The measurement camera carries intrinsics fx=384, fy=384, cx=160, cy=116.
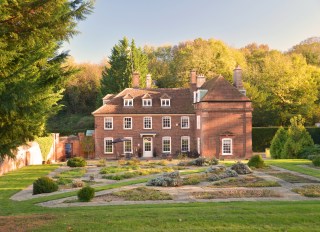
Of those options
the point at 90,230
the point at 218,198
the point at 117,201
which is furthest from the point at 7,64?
the point at 218,198

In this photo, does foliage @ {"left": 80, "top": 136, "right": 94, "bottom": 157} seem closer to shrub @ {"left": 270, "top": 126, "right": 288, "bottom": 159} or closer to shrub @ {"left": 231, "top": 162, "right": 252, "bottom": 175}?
shrub @ {"left": 270, "top": 126, "right": 288, "bottom": 159}

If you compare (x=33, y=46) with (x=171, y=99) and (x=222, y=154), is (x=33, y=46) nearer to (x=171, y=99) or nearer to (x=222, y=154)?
(x=222, y=154)

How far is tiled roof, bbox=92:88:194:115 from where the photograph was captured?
143ft

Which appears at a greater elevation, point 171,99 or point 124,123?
point 171,99

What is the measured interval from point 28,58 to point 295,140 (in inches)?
1309

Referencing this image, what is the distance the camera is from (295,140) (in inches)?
1491

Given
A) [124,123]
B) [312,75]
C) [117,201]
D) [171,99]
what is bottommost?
[117,201]

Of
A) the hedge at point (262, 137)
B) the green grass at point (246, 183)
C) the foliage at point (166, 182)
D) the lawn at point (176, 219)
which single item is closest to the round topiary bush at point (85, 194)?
the lawn at point (176, 219)

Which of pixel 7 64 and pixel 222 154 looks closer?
pixel 7 64

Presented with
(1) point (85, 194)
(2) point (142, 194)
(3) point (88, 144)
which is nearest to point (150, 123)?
(3) point (88, 144)

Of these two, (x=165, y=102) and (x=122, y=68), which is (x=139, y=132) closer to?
(x=165, y=102)

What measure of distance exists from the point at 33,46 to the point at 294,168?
23290 mm

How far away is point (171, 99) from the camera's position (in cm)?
4497

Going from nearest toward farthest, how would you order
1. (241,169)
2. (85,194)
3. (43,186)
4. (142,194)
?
(85,194)
(142,194)
(43,186)
(241,169)
